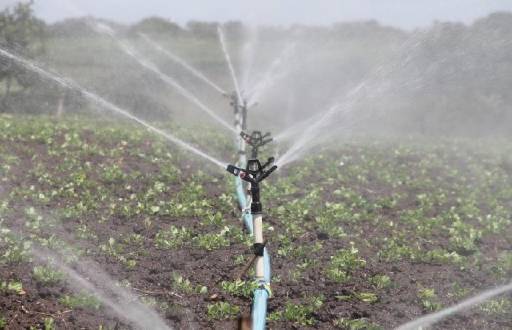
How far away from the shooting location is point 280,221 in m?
11.4

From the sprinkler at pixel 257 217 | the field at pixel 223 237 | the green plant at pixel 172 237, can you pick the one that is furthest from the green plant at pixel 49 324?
the green plant at pixel 172 237

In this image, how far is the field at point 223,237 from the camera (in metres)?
7.67

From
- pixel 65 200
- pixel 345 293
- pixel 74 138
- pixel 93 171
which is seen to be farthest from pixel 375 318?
Answer: pixel 74 138

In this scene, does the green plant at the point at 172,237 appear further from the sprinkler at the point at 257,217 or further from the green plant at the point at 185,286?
the sprinkler at the point at 257,217

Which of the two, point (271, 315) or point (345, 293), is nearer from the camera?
point (271, 315)

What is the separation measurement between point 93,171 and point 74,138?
3.21m

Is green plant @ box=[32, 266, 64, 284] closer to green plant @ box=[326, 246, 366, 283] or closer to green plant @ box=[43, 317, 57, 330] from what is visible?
green plant @ box=[43, 317, 57, 330]

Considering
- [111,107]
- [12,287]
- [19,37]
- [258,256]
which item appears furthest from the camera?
[19,37]

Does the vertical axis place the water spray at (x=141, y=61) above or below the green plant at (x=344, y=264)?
above

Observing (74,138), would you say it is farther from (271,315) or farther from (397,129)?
(397,129)

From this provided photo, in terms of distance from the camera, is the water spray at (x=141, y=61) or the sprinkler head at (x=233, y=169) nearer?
the sprinkler head at (x=233, y=169)

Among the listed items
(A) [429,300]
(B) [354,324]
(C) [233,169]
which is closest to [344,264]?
(A) [429,300]

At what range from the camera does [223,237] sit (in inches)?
388

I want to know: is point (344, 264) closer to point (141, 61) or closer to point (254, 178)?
point (254, 178)
